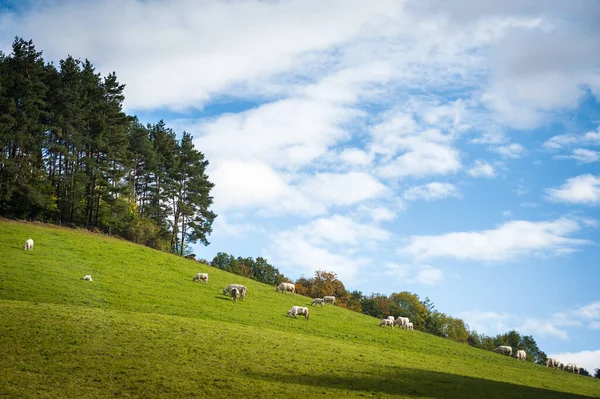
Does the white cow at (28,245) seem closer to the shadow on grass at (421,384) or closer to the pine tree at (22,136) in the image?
the pine tree at (22,136)

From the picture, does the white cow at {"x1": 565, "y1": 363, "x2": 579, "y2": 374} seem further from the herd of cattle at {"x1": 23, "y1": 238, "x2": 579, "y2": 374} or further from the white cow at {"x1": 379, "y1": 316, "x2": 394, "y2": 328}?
the white cow at {"x1": 379, "y1": 316, "x2": 394, "y2": 328}

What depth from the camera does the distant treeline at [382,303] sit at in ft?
355

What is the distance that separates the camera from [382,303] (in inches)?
4604

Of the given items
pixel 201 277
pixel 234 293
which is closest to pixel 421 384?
pixel 234 293

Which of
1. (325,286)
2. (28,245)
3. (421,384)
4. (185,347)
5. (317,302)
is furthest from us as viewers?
(325,286)

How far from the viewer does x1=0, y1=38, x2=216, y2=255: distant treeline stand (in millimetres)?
60188

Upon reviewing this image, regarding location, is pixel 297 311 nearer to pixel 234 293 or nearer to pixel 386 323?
pixel 234 293

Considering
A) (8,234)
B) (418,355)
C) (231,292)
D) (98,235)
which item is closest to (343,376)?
(418,355)

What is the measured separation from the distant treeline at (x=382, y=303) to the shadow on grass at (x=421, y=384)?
6483 centimetres

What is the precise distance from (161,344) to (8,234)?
36.4 meters

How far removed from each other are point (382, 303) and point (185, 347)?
9738 centimetres

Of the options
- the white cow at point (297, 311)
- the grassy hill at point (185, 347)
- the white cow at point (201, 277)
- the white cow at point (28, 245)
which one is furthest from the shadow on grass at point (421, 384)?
the white cow at point (28, 245)

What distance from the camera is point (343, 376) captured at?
24203 millimetres

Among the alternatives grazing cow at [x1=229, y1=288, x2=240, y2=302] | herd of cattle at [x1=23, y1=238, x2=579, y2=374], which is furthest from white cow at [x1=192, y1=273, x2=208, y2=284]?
grazing cow at [x1=229, y1=288, x2=240, y2=302]
